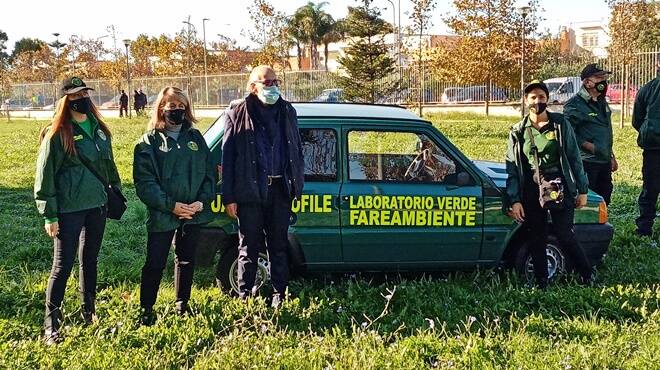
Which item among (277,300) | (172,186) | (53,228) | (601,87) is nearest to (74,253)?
(53,228)

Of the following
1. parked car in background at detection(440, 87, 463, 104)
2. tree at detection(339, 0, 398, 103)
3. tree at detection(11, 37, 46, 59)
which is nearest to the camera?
tree at detection(339, 0, 398, 103)

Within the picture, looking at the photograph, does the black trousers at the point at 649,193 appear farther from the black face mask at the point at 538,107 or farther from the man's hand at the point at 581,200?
the black face mask at the point at 538,107

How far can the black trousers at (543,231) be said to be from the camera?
5367mm

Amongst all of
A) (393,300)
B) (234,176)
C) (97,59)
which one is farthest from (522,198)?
(97,59)

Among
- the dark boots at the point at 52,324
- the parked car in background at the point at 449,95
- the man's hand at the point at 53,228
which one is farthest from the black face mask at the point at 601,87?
the parked car in background at the point at 449,95

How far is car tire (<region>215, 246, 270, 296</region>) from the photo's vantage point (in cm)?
544

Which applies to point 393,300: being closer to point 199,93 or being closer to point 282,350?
point 282,350

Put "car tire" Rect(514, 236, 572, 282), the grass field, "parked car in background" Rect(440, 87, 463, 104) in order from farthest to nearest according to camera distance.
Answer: "parked car in background" Rect(440, 87, 463, 104), "car tire" Rect(514, 236, 572, 282), the grass field

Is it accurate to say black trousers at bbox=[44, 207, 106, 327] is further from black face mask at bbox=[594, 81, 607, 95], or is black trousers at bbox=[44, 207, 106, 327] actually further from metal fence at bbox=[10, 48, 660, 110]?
metal fence at bbox=[10, 48, 660, 110]

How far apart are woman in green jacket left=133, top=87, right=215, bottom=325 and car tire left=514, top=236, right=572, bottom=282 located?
2.67 meters

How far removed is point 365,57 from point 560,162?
21.6 meters

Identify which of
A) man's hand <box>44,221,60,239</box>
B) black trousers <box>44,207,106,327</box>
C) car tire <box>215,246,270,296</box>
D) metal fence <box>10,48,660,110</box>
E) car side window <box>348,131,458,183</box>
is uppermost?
metal fence <box>10,48,660,110</box>

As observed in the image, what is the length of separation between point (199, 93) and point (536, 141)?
38.7m

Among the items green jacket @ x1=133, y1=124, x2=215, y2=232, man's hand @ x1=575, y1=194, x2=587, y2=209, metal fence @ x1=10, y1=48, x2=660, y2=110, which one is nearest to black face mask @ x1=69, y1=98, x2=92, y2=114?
green jacket @ x1=133, y1=124, x2=215, y2=232
